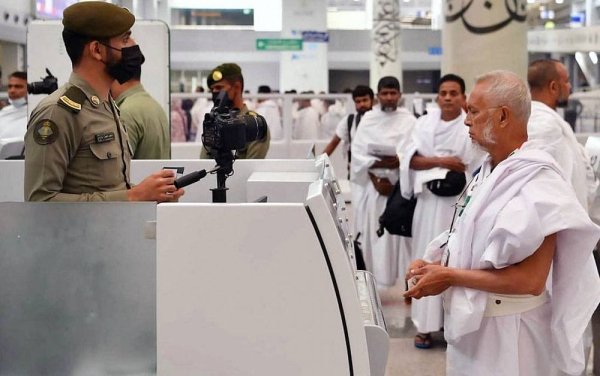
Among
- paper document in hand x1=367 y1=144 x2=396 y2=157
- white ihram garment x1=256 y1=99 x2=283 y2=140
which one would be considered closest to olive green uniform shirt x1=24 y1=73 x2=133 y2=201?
paper document in hand x1=367 y1=144 x2=396 y2=157

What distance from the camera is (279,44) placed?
30.7 meters

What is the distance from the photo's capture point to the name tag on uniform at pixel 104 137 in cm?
235

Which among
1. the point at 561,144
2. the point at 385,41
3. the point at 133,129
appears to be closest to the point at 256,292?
the point at 133,129

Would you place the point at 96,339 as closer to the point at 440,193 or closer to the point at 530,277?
the point at 530,277

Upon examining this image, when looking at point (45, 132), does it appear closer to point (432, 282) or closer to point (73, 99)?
point (73, 99)

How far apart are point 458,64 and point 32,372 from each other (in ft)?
26.2

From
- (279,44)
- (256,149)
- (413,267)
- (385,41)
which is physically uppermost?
(279,44)

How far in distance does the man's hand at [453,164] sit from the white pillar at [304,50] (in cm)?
2538

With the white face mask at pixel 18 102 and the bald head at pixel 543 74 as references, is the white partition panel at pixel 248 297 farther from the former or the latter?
the white face mask at pixel 18 102

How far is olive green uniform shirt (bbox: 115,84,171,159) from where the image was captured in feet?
11.9

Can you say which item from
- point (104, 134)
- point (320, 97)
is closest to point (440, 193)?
point (104, 134)

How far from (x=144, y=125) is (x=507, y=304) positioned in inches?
70.7

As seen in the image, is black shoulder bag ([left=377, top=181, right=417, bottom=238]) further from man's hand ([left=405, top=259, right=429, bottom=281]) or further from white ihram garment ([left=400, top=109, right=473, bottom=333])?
man's hand ([left=405, top=259, right=429, bottom=281])

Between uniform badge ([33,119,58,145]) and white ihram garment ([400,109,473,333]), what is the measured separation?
3251mm
